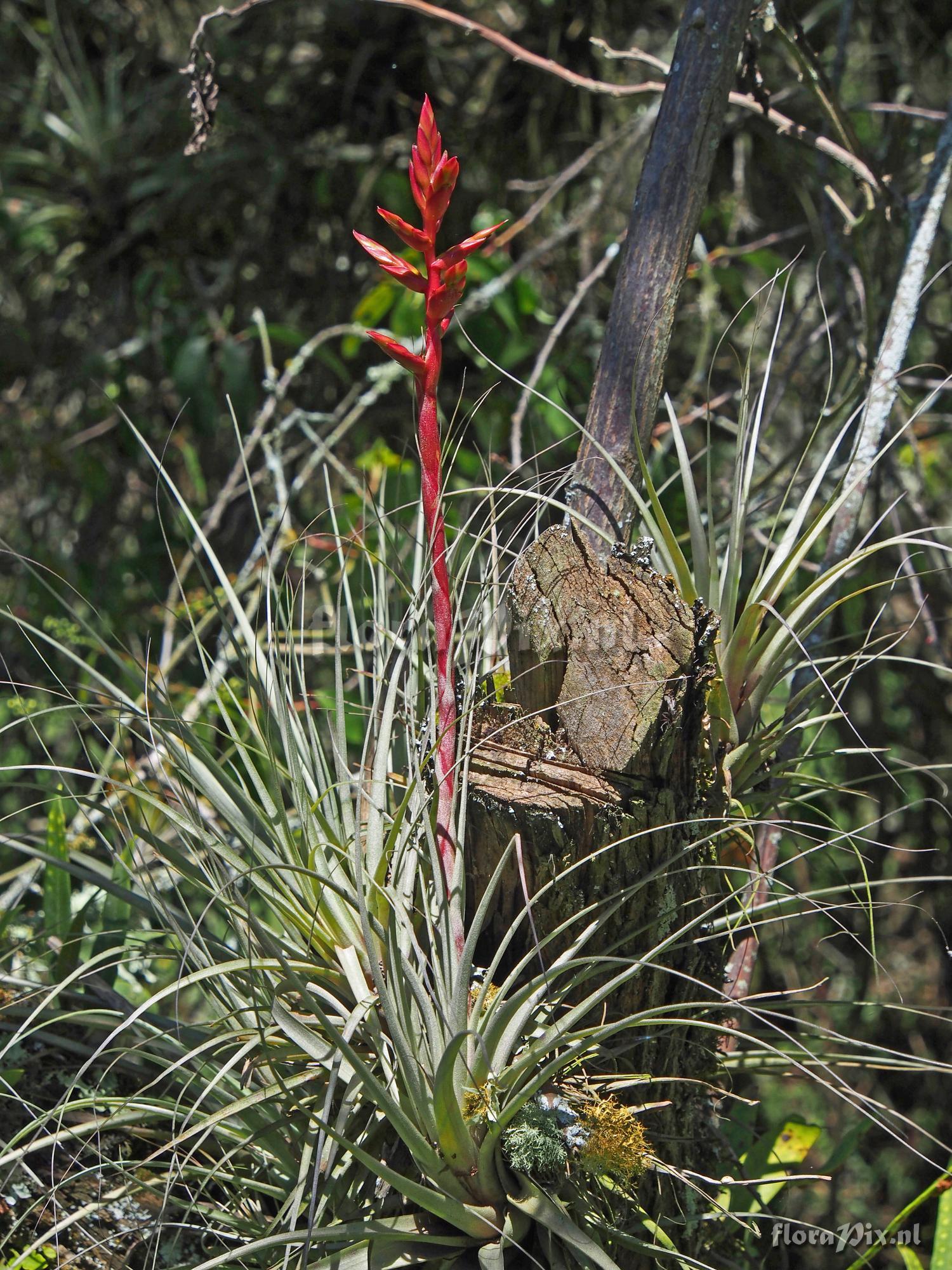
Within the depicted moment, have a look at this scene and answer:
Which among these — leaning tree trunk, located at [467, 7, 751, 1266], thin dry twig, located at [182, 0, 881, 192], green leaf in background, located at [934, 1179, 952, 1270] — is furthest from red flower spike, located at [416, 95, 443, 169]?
green leaf in background, located at [934, 1179, 952, 1270]

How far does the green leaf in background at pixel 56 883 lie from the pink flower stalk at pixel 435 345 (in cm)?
59

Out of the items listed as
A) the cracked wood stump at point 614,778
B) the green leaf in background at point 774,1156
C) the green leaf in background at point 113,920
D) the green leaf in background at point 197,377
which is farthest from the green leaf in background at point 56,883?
the green leaf in background at point 197,377

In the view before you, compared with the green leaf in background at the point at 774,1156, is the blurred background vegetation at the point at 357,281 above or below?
above

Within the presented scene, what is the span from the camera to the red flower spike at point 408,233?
2.51ft

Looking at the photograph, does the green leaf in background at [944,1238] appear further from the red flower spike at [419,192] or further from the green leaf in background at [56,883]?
the red flower spike at [419,192]

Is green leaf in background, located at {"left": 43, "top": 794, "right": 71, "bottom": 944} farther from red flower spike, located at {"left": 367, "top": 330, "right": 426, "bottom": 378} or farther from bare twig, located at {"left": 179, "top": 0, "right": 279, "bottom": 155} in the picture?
Answer: bare twig, located at {"left": 179, "top": 0, "right": 279, "bottom": 155}

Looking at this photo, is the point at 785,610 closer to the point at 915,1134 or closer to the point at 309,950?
the point at 309,950

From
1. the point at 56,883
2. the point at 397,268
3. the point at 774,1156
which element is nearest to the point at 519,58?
the point at 397,268

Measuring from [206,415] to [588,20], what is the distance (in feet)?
3.81

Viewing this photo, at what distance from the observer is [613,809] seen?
755 millimetres

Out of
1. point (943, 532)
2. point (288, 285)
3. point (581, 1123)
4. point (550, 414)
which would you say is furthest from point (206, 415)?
point (581, 1123)

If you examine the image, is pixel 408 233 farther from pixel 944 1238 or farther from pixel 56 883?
pixel 944 1238

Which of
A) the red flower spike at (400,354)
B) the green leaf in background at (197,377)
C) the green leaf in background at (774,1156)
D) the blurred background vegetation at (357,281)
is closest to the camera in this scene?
the red flower spike at (400,354)

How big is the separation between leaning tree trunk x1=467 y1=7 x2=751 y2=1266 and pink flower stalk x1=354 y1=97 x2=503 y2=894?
34 mm
